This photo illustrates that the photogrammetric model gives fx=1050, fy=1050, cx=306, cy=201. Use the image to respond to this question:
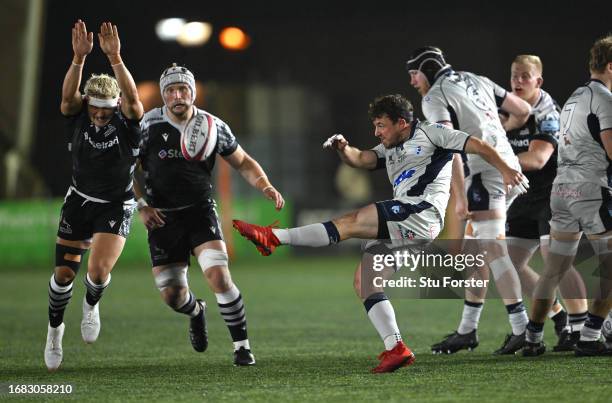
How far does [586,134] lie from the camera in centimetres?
755

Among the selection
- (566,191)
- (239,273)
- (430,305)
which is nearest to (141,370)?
(566,191)

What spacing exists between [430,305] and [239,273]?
7.01 meters

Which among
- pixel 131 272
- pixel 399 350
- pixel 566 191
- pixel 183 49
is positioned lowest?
pixel 131 272

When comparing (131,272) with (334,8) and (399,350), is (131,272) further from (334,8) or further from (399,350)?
(399,350)

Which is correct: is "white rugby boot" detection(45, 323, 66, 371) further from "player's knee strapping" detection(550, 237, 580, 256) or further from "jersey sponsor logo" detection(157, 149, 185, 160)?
"player's knee strapping" detection(550, 237, 580, 256)

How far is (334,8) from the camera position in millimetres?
28938

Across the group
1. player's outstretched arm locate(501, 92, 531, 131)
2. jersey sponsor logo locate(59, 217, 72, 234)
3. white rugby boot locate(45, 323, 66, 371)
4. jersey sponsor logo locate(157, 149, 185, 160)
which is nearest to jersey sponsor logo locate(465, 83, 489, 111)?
player's outstretched arm locate(501, 92, 531, 131)

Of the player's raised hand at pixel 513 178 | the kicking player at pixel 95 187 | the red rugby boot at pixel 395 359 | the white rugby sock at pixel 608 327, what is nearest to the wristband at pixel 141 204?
the kicking player at pixel 95 187

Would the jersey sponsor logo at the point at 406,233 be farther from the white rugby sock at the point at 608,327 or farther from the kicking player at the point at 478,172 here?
the white rugby sock at the point at 608,327

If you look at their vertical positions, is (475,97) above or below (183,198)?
above

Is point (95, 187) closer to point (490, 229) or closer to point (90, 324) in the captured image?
point (90, 324)

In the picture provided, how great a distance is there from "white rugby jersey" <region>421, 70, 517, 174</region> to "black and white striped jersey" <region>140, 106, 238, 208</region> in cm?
164

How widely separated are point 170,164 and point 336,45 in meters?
24.0

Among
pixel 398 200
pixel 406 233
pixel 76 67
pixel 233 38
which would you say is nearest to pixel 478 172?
pixel 398 200
